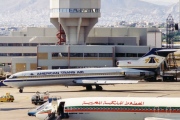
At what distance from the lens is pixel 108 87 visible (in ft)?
370

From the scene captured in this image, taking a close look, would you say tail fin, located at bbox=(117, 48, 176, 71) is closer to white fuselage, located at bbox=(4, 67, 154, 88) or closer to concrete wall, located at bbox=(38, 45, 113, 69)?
white fuselage, located at bbox=(4, 67, 154, 88)

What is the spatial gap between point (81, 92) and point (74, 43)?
42.6 metres

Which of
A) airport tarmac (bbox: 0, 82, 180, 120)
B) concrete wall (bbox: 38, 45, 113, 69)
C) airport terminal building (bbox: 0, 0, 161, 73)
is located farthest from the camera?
airport terminal building (bbox: 0, 0, 161, 73)

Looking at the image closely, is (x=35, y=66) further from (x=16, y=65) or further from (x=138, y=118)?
(x=138, y=118)

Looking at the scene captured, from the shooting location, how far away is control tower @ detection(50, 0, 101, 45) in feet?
458

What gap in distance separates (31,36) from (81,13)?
26.2m

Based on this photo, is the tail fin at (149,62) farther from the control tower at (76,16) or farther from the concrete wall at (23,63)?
the control tower at (76,16)

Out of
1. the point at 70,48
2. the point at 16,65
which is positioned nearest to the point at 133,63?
the point at 70,48

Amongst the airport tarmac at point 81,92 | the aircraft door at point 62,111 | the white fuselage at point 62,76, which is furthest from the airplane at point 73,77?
the aircraft door at point 62,111

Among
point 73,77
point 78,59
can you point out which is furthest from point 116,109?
point 78,59

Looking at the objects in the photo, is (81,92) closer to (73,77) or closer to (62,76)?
(73,77)

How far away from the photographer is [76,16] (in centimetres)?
13925

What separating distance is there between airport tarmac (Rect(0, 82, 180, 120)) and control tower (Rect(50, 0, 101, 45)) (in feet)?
85.7

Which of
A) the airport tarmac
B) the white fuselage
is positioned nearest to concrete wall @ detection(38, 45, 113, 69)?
the airport tarmac
